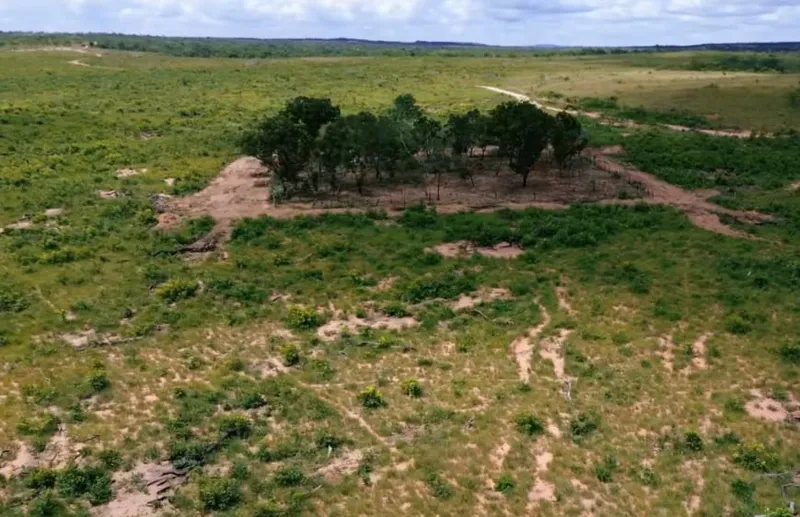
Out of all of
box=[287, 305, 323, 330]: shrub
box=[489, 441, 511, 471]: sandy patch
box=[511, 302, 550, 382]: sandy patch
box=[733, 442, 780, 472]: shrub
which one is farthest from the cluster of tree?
box=[733, 442, 780, 472]: shrub

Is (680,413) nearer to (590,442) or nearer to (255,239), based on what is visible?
(590,442)

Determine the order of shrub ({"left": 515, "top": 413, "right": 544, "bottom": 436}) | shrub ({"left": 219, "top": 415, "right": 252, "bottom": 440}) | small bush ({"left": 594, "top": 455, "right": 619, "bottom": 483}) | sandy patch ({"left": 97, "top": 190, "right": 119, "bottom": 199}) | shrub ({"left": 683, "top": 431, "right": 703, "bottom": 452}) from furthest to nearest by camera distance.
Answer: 1. sandy patch ({"left": 97, "top": 190, "right": 119, "bottom": 199})
2. shrub ({"left": 515, "top": 413, "right": 544, "bottom": 436})
3. shrub ({"left": 219, "top": 415, "right": 252, "bottom": 440})
4. shrub ({"left": 683, "top": 431, "right": 703, "bottom": 452})
5. small bush ({"left": 594, "top": 455, "right": 619, "bottom": 483})

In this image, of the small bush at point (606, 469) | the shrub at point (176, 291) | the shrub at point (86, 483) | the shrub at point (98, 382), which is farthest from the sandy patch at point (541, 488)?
the shrub at point (176, 291)

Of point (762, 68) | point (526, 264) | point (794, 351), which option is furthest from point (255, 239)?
point (762, 68)

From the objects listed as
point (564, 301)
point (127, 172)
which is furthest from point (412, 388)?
point (127, 172)

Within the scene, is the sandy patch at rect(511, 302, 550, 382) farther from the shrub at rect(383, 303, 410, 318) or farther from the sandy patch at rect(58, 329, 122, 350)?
the sandy patch at rect(58, 329, 122, 350)

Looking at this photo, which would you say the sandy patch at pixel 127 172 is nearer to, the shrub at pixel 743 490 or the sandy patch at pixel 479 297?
the sandy patch at pixel 479 297
